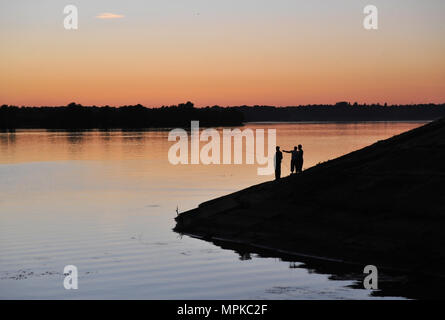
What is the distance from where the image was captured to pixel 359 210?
24688 millimetres

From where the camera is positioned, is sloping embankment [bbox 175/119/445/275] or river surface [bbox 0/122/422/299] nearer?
river surface [bbox 0/122/422/299]

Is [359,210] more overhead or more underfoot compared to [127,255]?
more overhead

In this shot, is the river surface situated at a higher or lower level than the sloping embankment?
lower

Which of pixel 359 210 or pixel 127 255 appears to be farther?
pixel 359 210

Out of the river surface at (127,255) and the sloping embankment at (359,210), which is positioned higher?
the sloping embankment at (359,210)

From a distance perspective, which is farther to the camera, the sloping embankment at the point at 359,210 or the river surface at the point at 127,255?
the sloping embankment at the point at 359,210

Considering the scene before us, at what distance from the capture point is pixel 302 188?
94.6 ft

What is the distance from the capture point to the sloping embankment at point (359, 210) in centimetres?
2148

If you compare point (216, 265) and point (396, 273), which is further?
point (216, 265)

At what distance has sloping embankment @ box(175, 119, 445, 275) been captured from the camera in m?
21.5

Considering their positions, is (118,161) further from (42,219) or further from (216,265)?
(216,265)
